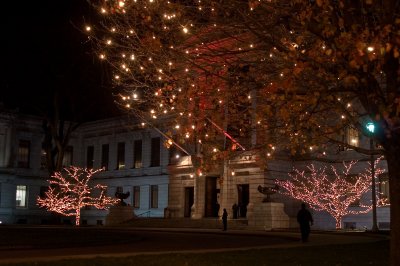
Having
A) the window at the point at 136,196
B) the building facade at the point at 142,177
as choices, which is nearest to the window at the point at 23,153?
the building facade at the point at 142,177

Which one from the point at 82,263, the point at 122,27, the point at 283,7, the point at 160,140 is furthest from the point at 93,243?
the point at 160,140

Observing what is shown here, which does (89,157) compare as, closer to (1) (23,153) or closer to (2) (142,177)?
(1) (23,153)

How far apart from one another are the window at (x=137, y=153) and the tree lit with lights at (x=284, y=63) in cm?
4811

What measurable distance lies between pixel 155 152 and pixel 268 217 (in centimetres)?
2557

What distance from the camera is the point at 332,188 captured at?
136 ft

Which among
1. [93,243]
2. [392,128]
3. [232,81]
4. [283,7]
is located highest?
[283,7]

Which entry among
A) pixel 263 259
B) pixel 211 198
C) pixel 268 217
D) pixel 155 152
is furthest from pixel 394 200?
pixel 155 152

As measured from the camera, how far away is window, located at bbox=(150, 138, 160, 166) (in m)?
62.7

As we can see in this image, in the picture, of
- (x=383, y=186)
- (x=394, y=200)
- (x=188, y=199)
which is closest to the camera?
(x=394, y=200)

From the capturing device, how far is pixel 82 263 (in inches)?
600

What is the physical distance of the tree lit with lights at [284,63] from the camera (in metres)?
10.7

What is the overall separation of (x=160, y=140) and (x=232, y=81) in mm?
48140

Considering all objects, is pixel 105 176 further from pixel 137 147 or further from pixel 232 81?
pixel 232 81

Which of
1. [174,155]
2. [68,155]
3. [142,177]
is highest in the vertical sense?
[68,155]
